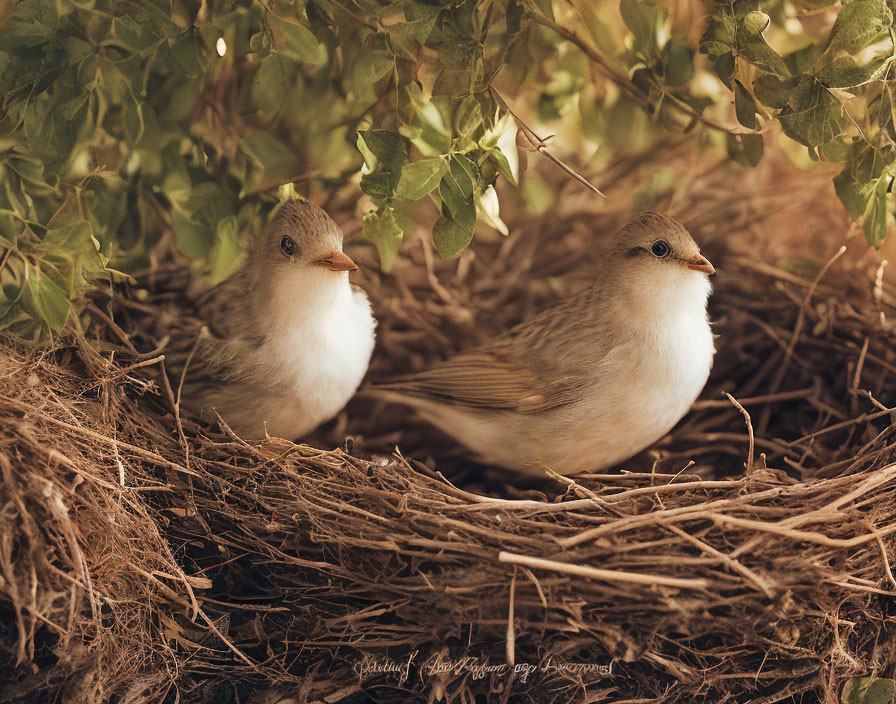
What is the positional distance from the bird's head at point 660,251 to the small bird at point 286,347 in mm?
848

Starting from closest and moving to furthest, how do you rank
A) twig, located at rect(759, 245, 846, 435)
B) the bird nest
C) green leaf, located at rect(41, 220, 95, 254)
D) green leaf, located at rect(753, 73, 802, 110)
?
1. the bird nest
2. green leaf, located at rect(41, 220, 95, 254)
3. green leaf, located at rect(753, 73, 802, 110)
4. twig, located at rect(759, 245, 846, 435)

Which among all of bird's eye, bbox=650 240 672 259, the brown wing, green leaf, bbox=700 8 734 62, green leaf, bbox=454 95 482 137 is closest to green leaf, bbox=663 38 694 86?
green leaf, bbox=700 8 734 62

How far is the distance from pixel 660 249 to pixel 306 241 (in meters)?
1.03

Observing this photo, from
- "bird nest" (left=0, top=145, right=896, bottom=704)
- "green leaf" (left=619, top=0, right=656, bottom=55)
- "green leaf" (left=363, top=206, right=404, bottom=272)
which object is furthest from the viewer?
"green leaf" (left=619, top=0, right=656, bottom=55)

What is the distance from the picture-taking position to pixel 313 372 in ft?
7.25

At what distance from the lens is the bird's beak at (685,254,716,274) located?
85.8 inches

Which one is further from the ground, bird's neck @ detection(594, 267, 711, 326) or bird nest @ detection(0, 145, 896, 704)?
bird's neck @ detection(594, 267, 711, 326)

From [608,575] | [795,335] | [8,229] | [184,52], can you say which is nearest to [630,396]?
[608,575]

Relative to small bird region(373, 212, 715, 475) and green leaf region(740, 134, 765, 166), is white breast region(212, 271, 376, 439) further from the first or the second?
green leaf region(740, 134, 765, 166)

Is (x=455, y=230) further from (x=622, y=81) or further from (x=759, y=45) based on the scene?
(x=622, y=81)

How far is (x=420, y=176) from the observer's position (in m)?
1.72

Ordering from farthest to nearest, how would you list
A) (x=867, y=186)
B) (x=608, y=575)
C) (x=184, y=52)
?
(x=867, y=186) < (x=184, y=52) < (x=608, y=575)

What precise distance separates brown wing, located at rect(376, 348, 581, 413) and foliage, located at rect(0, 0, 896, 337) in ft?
1.61

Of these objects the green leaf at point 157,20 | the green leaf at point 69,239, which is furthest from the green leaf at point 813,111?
the green leaf at point 69,239
